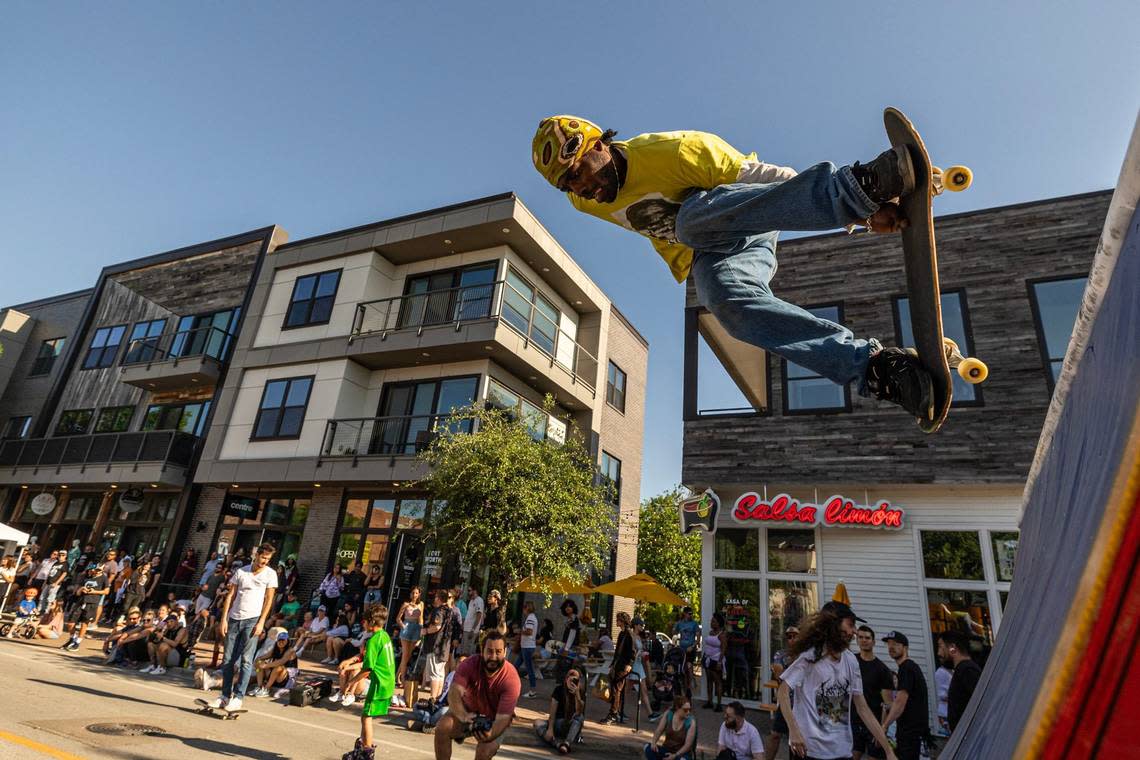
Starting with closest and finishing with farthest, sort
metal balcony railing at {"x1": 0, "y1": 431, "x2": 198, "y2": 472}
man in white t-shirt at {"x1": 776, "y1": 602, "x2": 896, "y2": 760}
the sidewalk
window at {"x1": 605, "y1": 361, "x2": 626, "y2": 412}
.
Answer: man in white t-shirt at {"x1": 776, "y1": 602, "x2": 896, "y2": 760} → the sidewalk → metal balcony railing at {"x1": 0, "y1": 431, "x2": 198, "y2": 472} → window at {"x1": 605, "y1": 361, "x2": 626, "y2": 412}

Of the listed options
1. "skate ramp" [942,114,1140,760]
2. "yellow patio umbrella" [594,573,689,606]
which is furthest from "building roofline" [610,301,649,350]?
"skate ramp" [942,114,1140,760]

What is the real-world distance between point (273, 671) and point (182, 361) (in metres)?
14.7

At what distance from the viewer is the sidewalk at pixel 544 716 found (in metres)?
8.77

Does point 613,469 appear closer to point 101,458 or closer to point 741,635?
point 741,635

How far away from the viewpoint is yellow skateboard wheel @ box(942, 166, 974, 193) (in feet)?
8.57

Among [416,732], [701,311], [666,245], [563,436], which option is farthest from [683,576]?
[666,245]

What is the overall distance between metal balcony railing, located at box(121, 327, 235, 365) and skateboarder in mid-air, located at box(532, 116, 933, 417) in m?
21.2

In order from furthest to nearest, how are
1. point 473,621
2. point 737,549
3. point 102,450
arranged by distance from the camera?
point 102,450, point 737,549, point 473,621

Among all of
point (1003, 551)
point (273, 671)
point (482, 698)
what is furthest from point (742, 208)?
point (1003, 551)

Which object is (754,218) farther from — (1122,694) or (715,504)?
(715,504)

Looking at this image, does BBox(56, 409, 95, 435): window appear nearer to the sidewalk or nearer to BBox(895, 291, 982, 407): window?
the sidewalk

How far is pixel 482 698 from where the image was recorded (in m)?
5.41

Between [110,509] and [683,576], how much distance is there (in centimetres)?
3331

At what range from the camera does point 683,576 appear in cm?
4341
